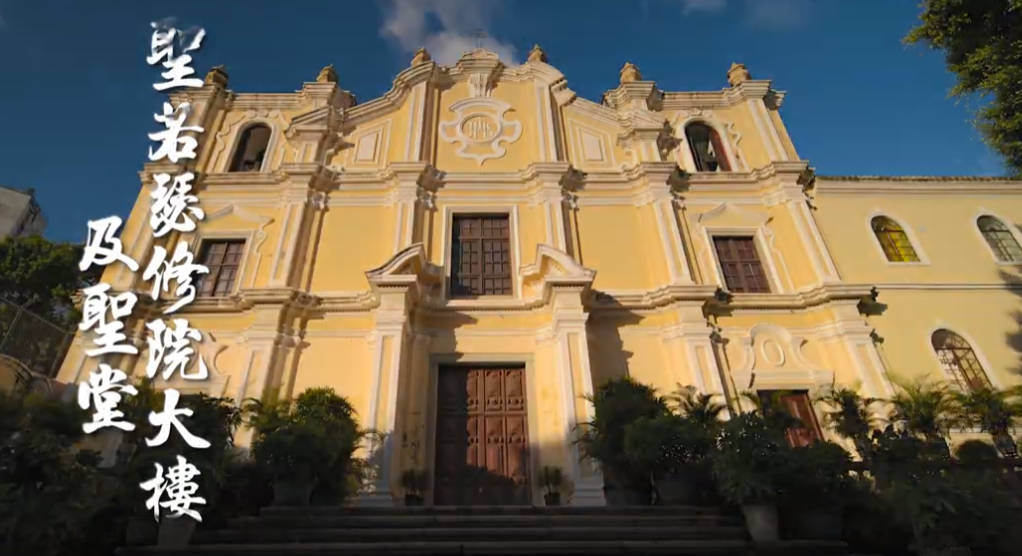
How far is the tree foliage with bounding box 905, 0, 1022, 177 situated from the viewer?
849 centimetres

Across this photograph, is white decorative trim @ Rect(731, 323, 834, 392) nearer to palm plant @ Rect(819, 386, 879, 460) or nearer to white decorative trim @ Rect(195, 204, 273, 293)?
palm plant @ Rect(819, 386, 879, 460)

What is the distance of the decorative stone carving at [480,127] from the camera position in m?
14.2

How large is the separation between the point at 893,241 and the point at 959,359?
312 cm

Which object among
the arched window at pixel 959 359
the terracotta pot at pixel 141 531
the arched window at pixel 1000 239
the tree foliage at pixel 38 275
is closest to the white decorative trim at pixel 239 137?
the tree foliage at pixel 38 275

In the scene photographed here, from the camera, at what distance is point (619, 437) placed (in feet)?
24.9

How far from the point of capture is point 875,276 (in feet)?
39.6

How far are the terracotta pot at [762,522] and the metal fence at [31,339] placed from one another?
37.8 ft

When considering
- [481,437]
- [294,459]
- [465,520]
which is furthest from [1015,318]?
[294,459]

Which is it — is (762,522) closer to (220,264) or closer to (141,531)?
(141,531)

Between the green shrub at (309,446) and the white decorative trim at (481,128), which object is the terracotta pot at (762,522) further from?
the white decorative trim at (481,128)

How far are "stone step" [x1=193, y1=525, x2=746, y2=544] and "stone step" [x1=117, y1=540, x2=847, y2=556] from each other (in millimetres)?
295

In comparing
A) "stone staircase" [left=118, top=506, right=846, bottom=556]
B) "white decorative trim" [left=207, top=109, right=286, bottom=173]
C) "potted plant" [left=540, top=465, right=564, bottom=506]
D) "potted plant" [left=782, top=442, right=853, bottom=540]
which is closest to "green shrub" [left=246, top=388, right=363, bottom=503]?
"stone staircase" [left=118, top=506, right=846, bottom=556]

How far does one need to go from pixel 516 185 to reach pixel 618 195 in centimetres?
257

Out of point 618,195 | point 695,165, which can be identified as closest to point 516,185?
point 618,195
